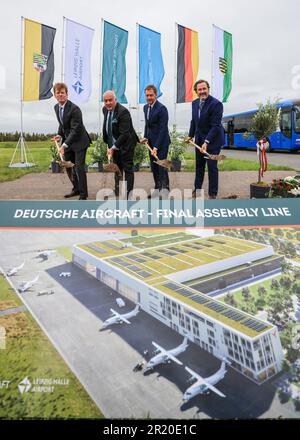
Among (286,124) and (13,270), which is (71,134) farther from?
(286,124)

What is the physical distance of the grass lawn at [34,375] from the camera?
41.7 inches

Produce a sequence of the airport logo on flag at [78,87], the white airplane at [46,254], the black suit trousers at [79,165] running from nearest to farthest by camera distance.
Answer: the white airplane at [46,254]
the black suit trousers at [79,165]
the airport logo on flag at [78,87]

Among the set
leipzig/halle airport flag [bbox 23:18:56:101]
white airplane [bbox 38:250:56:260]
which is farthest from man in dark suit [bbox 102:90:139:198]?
white airplane [bbox 38:250:56:260]

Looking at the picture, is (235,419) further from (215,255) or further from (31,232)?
(31,232)

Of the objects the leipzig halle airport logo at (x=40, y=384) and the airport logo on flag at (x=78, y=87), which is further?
the airport logo on flag at (x=78, y=87)

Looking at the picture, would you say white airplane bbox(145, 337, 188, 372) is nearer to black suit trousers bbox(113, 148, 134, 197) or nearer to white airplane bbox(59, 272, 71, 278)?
white airplane bbox(59, 272, 71, 278)

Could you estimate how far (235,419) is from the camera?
3.38ft

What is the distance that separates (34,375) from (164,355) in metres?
0.45

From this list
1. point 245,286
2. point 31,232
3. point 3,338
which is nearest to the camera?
point 3,338

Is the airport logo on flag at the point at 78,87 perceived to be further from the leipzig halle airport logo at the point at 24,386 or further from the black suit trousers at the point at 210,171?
the leipzig halle airport logo at the point at 24,386

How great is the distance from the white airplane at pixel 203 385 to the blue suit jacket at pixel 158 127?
2.82 meters

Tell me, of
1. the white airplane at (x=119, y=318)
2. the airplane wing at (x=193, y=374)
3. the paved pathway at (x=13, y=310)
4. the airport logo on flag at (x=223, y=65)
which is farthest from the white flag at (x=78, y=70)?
the airplane wing at (x=193, y=374)

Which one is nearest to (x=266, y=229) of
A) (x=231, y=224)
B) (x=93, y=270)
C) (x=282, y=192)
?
(x=231, y=224)
